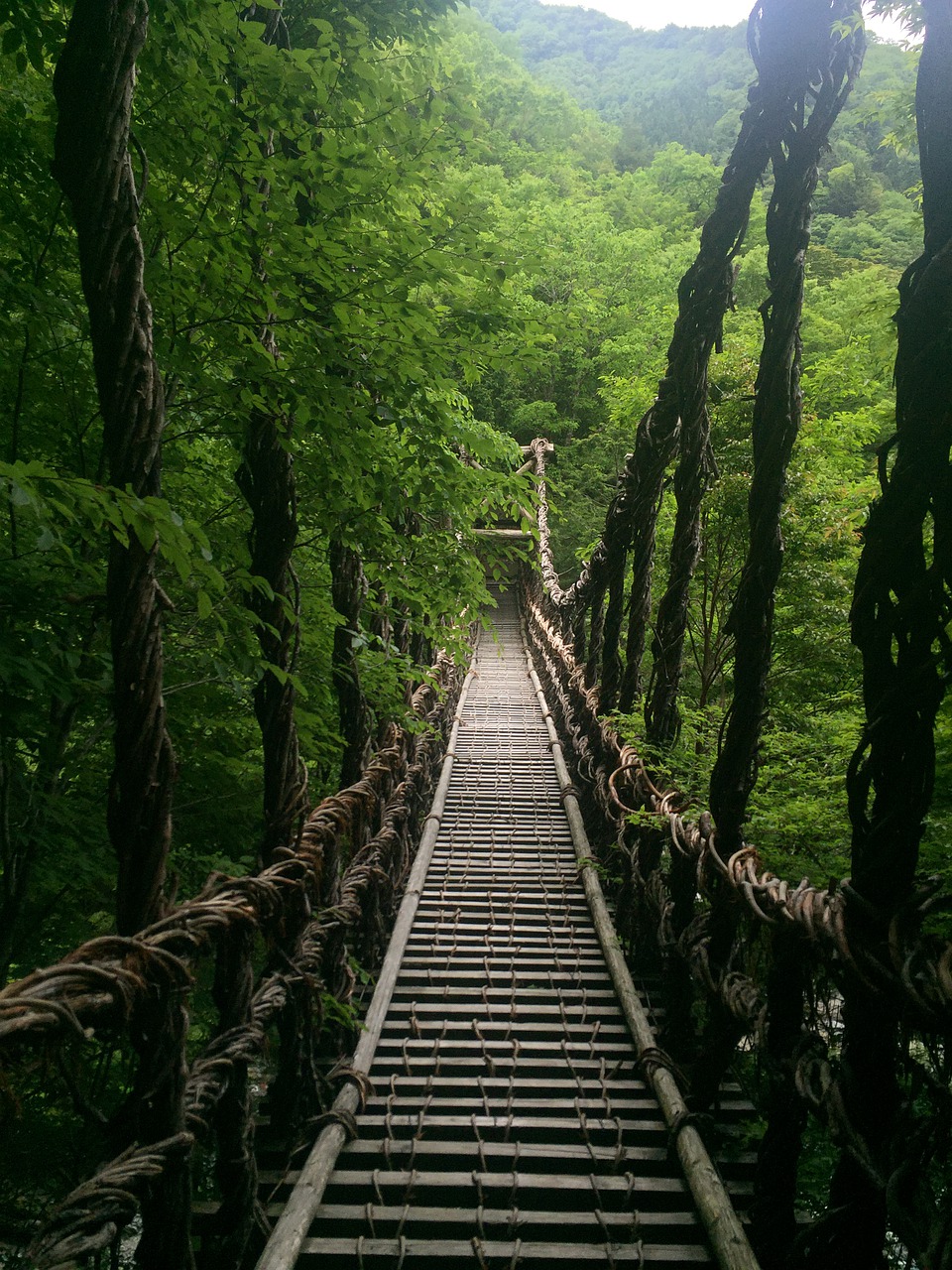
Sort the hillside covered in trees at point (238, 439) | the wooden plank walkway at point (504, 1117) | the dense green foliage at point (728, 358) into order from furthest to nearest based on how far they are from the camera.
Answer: the dense green foliage at point (728, 358)
the wooden plank walkway at point (504, 1117)
the hillside covered in trees at point (238, 439)

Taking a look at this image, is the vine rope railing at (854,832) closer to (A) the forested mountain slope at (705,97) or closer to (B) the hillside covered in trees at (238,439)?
(A) the forested mountain slope at (705,97)

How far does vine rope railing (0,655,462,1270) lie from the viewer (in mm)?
1215

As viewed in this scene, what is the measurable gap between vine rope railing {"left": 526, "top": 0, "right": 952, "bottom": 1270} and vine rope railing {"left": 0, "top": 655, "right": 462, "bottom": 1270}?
1300mm

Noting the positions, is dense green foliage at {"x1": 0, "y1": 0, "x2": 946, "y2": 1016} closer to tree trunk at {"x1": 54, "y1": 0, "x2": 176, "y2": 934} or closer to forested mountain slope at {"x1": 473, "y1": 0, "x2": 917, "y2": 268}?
tree trunk at {"x1": 54, "y1": 0, "x2": 176, "y2": 934}

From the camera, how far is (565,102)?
34.2 m

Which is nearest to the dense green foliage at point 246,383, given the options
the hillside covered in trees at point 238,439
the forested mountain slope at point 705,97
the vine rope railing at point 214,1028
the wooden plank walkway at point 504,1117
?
the hillside covered in trees at point 238,439

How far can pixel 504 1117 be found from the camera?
271cm

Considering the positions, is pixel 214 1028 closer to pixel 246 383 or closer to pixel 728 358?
pixel 246 383

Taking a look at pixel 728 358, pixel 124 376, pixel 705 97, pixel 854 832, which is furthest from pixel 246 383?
pixel 705 97

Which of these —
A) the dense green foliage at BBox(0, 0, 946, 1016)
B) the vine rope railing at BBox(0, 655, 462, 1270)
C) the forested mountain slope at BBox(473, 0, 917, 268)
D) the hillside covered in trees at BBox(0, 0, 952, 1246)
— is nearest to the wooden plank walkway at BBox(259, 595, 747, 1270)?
the vine rope railing at BBox(0, 655, 462, 1270)

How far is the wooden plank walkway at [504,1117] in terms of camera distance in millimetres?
2199

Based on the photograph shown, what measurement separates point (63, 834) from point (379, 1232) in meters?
2.03

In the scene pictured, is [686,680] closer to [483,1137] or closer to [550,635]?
[550,635]

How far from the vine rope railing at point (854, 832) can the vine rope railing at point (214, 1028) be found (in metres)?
1.30
